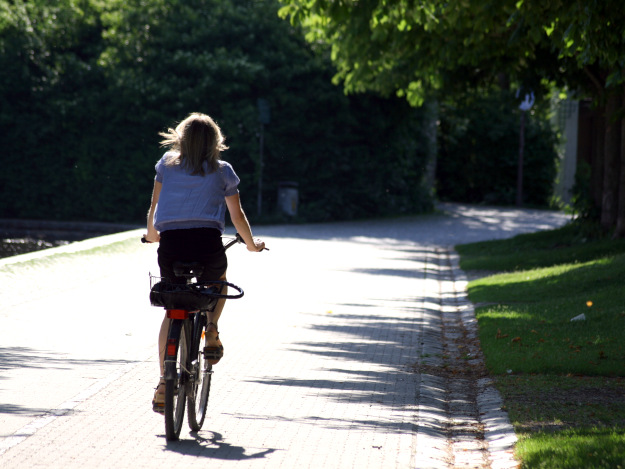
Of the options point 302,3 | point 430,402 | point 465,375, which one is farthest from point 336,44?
point 430,402

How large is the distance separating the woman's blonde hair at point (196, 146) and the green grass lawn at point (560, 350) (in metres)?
2.36

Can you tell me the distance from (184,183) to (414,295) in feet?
27.9

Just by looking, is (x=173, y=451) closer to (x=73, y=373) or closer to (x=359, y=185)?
(x=73, y=373)

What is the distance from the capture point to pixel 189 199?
5539mm

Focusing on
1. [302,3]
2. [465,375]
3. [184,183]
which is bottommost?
[465,375]

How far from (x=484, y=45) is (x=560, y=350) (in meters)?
7.75

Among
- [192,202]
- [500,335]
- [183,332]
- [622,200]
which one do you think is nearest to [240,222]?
[192,202]

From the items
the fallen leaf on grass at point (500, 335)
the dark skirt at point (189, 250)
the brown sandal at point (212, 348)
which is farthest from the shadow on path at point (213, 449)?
the fallen leaf on grass at point (500, 335)

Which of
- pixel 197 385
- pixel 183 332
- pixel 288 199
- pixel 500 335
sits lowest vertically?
pixel 500 335

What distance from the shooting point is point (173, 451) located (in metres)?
5.36

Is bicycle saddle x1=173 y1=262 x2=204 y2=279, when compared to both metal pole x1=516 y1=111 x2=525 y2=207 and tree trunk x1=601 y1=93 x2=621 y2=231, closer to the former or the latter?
tree trunk x1=601 y1=93 x2=621 y2=231

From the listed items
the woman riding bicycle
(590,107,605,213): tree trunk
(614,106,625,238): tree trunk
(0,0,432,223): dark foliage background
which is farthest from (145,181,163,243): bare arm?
(0,0,432,223): dark foliage background

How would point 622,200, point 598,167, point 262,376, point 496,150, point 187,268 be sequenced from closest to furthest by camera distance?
point 187,268, point 262,376, point 622,200, point 598,167, point 496,150

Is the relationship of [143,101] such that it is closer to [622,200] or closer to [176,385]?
[622,200]
